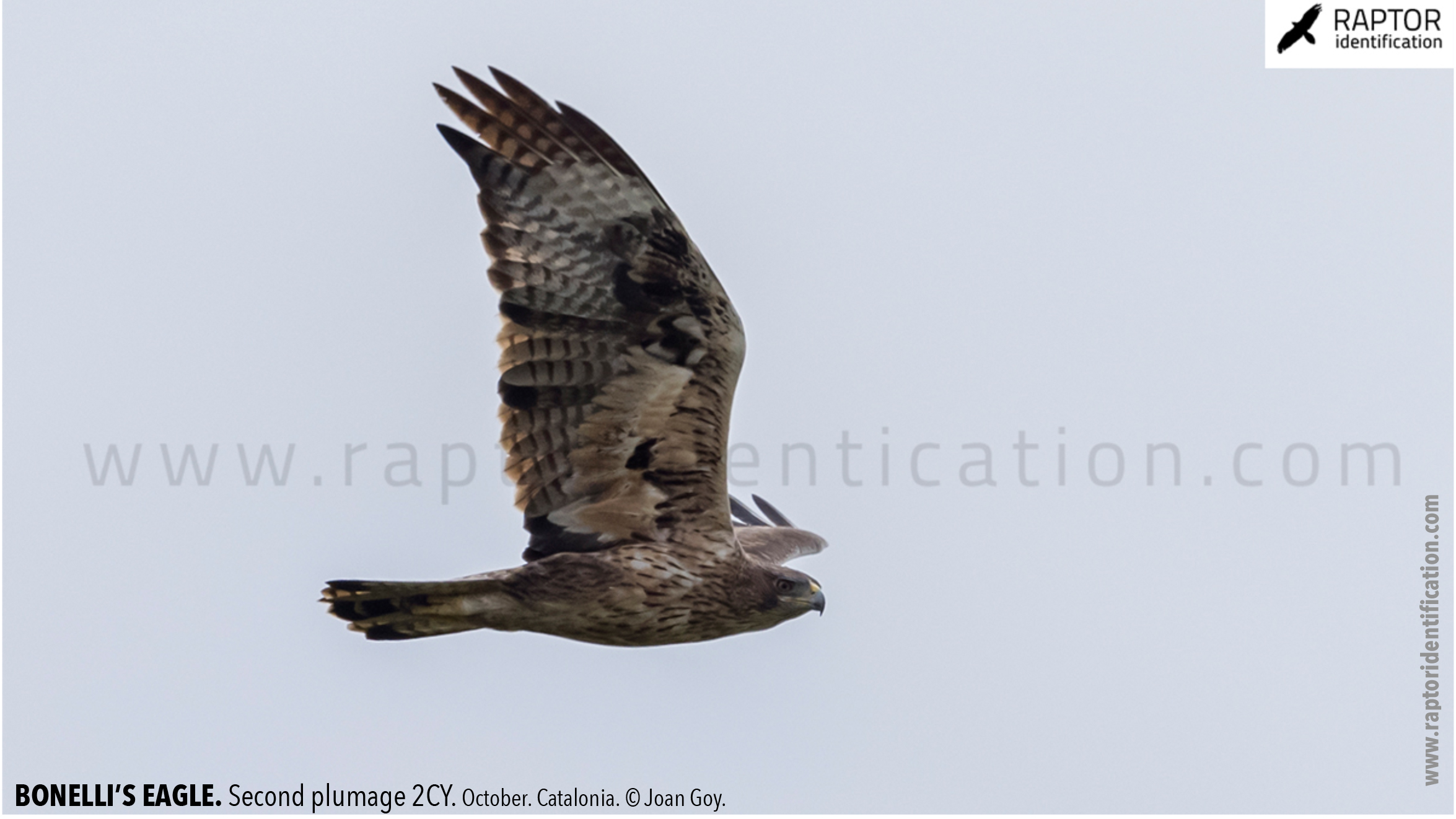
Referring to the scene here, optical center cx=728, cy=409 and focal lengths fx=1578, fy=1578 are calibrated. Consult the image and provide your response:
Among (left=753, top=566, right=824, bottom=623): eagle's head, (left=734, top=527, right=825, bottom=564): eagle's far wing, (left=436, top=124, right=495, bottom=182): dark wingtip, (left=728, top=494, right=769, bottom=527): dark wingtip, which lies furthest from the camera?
(left=728, top=494, right=769, bottom=527): dark wingtip

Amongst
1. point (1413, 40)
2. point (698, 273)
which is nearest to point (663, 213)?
point (698, 273)

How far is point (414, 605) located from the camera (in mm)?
7770

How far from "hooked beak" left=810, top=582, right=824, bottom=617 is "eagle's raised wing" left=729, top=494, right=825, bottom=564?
1.17m

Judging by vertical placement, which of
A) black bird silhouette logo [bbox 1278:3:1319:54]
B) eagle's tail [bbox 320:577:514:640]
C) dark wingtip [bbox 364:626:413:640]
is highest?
black bird silhouette logo [bbox 1278:3:1319:54]

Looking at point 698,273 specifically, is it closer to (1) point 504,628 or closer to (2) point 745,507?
(1) point 504,628

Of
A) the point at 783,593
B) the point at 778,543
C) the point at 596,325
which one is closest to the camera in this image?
the point at 596,325

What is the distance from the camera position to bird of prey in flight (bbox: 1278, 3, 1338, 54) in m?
13.5

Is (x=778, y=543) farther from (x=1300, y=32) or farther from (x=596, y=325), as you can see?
(x=1300, y=32)

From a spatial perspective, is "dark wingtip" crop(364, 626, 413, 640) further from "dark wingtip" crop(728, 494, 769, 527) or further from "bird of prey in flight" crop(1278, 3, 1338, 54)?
"bird of prey in flight" crop(1278, 3, 1338, 54)

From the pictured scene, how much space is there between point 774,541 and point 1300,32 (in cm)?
707

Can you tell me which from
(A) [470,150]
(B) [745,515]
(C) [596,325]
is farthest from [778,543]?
(A) [470,150]

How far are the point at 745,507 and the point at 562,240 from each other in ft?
12.8

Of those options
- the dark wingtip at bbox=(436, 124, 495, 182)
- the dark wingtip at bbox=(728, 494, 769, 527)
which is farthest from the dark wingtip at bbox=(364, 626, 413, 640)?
the dark wingtip at bbox=(728, 494, 769, 527)

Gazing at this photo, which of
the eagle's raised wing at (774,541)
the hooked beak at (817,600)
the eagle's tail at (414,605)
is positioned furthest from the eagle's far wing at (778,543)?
the eagle's tail at (414,605)
